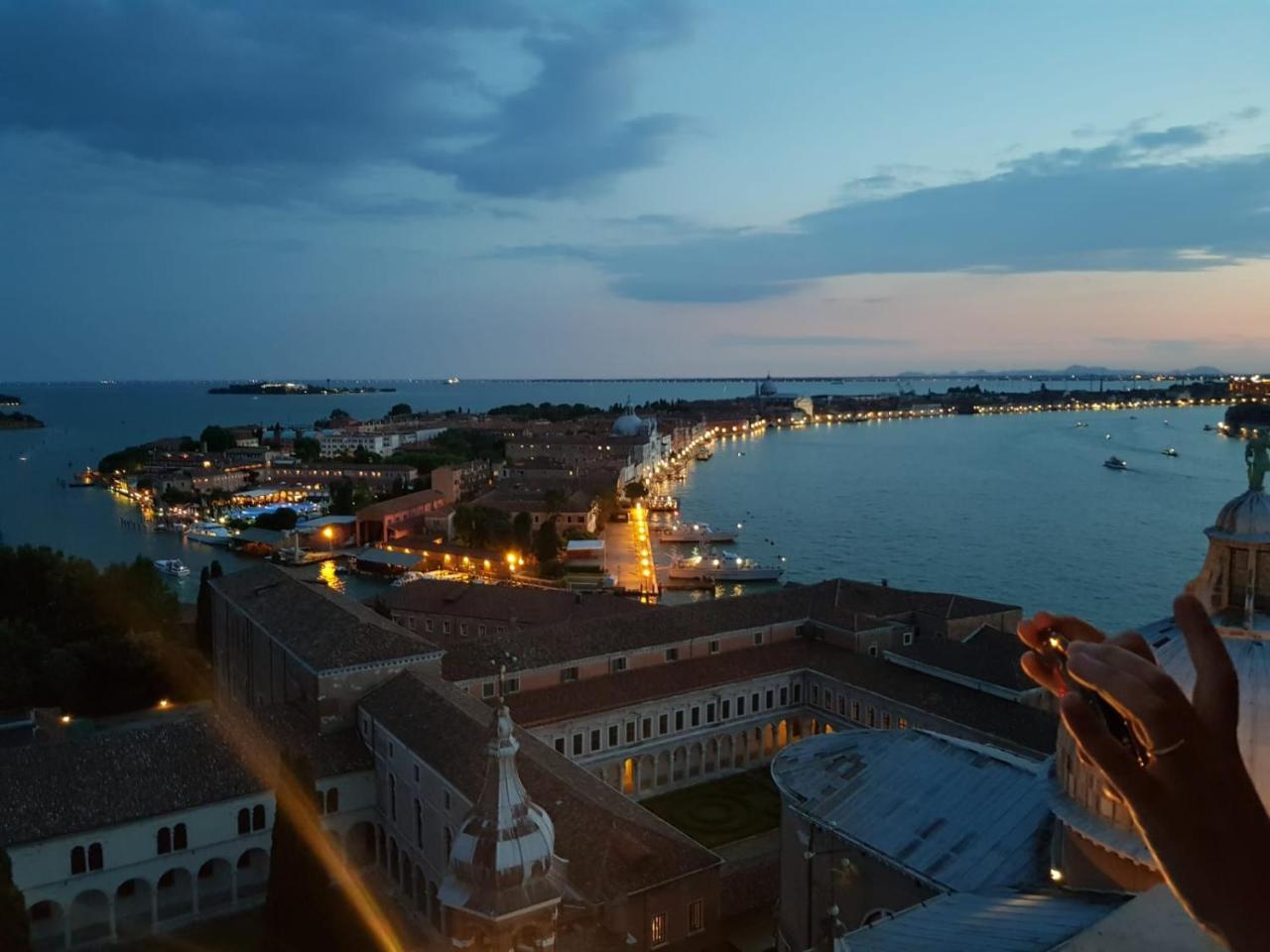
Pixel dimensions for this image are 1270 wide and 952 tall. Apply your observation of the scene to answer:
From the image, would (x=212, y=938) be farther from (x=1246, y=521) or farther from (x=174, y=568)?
(x=174, y=568)

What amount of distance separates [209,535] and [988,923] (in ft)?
185

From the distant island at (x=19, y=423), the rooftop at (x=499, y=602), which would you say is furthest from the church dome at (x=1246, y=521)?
the distant island at (x=19, y=423)

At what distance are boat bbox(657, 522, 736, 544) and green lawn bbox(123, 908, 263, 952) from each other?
41.7 meters

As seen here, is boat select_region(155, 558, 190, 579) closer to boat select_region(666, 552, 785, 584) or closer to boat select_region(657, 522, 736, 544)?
boat select_region(666, 552, 785, 584)

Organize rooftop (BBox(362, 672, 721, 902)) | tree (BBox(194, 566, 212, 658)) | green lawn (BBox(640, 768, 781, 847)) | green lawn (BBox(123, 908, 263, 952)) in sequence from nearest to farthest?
rooftop (BBox(362, 672, 721, 902)) < green lawn (BBox(123, 908, 263, 952)) < green lawn (BBox(640, 768, 781, 847)) < tree (BBox(194, 566, 212, 658))

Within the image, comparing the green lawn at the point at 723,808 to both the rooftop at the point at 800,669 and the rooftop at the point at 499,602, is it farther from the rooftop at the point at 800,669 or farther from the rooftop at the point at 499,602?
the rooftop at the point at 499,602

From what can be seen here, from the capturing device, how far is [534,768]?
578 inches

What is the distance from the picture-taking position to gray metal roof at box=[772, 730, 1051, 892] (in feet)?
35.0

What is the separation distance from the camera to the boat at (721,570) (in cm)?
4603

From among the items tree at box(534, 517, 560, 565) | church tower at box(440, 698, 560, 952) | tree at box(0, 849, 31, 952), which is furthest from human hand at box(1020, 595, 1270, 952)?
tree at box(534, 517, 560, 565)

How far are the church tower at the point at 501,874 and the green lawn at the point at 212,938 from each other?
26.6 feet

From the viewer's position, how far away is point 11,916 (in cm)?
1223

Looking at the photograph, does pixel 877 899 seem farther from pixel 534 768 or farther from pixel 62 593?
pixel 62 593

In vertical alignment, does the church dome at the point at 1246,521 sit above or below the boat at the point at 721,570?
above
